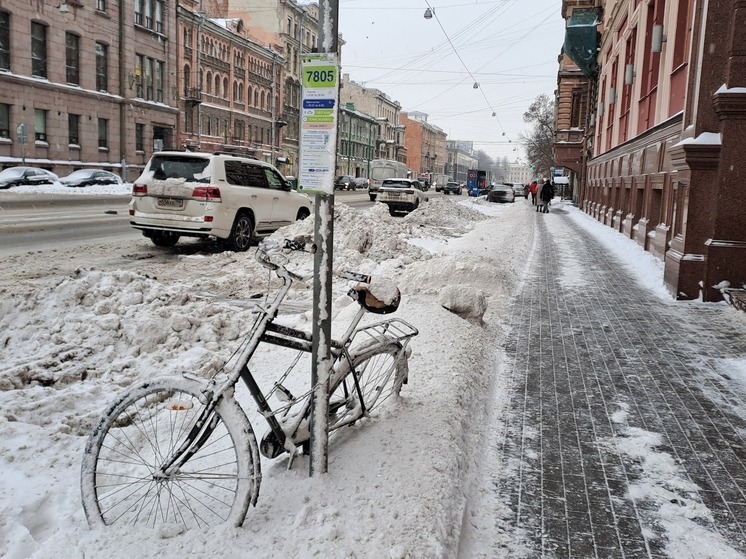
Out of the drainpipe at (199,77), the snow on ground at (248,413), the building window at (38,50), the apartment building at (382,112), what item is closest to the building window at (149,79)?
the drainpipe at (199,77)

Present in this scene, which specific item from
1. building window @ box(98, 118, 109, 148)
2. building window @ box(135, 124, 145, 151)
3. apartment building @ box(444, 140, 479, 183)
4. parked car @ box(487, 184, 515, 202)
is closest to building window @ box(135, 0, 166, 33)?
building window @ box(135, 124, 145, 151)

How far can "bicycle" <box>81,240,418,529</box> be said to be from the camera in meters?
2.98

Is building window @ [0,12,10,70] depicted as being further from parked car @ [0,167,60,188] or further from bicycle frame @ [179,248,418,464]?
bicycle frame @ [179,248,418,464]

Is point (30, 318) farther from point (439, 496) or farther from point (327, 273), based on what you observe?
point (439, 496)

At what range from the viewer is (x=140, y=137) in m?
44.7

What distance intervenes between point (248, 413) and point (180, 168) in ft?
27.8

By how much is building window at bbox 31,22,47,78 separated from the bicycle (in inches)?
1519

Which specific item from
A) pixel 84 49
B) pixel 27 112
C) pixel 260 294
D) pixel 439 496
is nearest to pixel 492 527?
pixel 439 496

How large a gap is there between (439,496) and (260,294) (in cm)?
596

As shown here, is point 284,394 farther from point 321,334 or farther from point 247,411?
point 247,411

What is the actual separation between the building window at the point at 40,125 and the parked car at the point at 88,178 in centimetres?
351

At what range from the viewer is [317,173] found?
3.20 metres

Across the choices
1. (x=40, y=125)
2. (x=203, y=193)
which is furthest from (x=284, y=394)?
(x=40, y=125)

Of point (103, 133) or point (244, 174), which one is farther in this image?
point (103, 133)
